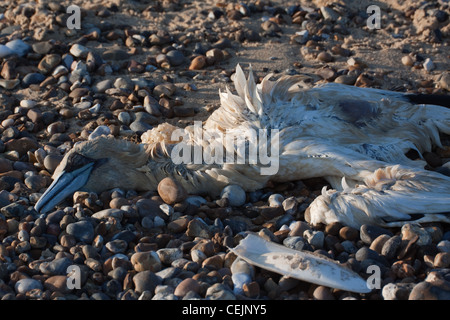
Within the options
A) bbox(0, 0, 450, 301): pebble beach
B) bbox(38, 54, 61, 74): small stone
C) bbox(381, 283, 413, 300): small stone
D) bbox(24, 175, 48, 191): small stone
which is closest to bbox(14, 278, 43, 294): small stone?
bbox(0, 0, 450, 301): pebble beach

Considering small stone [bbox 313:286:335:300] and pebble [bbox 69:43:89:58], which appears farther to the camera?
pebble [bbox 69:43:89:58]

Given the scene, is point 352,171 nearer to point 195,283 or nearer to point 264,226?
point 264,226

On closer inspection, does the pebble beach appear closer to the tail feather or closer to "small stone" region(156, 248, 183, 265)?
"small stone" region(156, 248, 183, 265)

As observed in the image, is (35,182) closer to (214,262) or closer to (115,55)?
(214,262)

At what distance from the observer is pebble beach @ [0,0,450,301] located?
418 centimetres

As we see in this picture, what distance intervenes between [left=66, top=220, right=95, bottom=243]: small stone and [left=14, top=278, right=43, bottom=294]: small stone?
2.00 feet

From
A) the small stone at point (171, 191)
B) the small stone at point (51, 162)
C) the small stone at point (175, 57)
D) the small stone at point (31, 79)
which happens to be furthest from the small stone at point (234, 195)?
the small stone at point (31, 79)

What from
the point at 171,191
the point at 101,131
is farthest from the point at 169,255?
the point at 101,131

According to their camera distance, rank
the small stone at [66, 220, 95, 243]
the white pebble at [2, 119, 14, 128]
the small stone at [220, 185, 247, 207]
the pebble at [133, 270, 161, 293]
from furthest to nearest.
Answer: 1. the white pebble at [2, 119, 14, 128]
2. the small stone at [220, 185, 247, 207]
3. the small stone at [66, 220, 95, 243]
4. the pebble at [133, 270, 161, 293]

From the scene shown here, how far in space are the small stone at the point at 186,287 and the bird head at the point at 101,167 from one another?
1.63 meters

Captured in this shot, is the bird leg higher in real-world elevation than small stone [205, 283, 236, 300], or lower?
higher

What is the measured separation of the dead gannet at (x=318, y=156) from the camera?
4820mm

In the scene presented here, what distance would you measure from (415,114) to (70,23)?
4.49 m

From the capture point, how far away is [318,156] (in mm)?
5348
